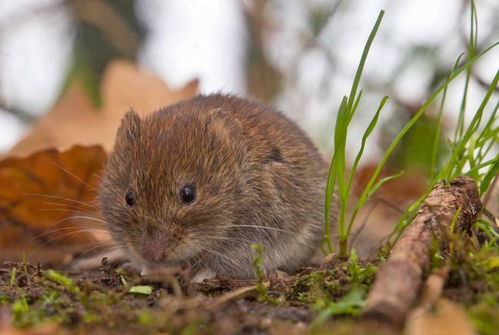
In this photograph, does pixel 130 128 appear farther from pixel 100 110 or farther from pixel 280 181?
pixel 100 110

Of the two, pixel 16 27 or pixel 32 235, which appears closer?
pixel 32 235

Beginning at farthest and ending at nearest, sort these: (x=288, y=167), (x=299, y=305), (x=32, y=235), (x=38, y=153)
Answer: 1. (x=32, y=235)
2. (x=38, y=153)
3. (x=288, y=167)
4. (x=299, y=305)

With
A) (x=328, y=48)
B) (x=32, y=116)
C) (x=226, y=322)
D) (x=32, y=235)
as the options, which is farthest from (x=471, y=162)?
(x=32, y=116)

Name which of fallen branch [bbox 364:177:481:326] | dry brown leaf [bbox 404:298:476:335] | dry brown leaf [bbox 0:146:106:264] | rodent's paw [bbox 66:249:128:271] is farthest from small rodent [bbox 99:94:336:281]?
dry brown leaf [bbox 404:298:476:335]

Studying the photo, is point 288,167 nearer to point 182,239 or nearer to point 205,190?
point 205,190

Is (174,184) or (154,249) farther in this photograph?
(174,184)

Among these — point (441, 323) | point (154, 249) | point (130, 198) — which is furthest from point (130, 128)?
point (441, 323)

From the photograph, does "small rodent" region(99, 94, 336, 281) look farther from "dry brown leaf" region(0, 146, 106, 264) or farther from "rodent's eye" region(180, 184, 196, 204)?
"dry brown leaf" region(0, 146, 106, 264)
